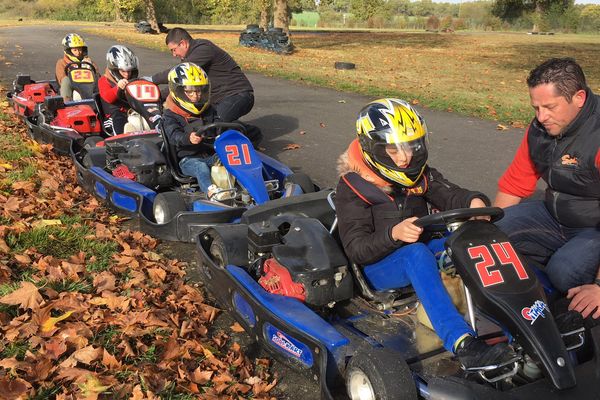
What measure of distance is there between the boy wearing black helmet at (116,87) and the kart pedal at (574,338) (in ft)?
19.1

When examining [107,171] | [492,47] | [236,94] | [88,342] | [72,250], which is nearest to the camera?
[88,342]

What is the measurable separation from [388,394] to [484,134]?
24.3 feet

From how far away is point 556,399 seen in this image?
2463 mm

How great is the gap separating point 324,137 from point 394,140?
574 centimetres

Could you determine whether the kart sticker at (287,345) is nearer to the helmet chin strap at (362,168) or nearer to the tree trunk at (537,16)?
the helmet chin strap at (362,168)

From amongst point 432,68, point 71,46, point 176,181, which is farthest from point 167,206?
point 432,68

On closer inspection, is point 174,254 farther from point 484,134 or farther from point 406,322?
point 484,134

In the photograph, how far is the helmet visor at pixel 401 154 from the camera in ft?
10.9

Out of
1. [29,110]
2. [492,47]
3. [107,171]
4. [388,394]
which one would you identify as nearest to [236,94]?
[107,171]

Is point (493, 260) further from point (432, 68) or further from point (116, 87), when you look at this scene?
point (432, 68)

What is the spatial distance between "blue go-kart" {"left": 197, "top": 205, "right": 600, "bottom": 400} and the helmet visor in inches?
15.5

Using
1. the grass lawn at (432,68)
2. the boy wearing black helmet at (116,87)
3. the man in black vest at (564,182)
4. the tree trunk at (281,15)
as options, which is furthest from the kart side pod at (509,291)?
the tree trunk at (281,15)

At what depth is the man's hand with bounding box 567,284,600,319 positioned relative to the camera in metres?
3.07

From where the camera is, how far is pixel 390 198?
3.42 m
